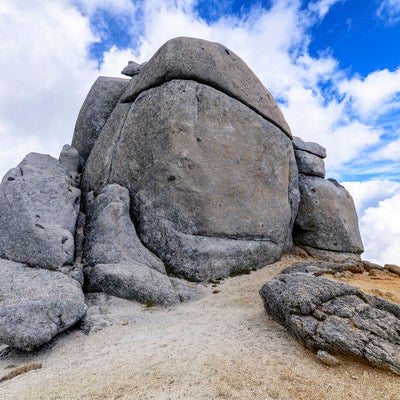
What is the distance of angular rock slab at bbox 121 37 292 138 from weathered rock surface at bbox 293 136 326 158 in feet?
9.79

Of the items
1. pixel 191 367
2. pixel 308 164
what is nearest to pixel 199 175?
pixel 308 164

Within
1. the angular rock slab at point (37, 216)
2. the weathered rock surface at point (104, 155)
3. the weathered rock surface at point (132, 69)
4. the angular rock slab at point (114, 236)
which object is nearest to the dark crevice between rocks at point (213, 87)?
the weathered rock surface at point (104, 155)

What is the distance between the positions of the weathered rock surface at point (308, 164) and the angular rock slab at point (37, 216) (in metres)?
14.3

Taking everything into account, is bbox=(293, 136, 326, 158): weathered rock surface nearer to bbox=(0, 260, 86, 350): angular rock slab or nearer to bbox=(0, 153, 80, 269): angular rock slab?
bbox=(0, 153, 80, 269): angular rock slab

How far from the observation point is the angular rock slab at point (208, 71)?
1727 cm

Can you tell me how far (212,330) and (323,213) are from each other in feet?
46.4

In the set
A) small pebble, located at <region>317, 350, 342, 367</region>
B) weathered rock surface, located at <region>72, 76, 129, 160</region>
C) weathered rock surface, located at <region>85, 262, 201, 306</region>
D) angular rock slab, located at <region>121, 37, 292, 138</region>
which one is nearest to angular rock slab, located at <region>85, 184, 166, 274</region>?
→ weathered rock surface, located at <region>85, 262, 201, 306</region>

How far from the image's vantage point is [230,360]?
6.65m

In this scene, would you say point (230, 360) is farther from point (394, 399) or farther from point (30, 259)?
point (30, 259)

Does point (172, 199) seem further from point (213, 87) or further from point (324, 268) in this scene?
point (324, 268)

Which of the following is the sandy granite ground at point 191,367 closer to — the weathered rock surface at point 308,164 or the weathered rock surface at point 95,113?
the weathered rock surface at point 308,164

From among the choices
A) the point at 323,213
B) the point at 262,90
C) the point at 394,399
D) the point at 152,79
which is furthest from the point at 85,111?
the point at 394,399

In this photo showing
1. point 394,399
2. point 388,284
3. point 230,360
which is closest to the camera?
point 394,399

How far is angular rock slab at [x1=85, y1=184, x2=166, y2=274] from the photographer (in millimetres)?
13766
